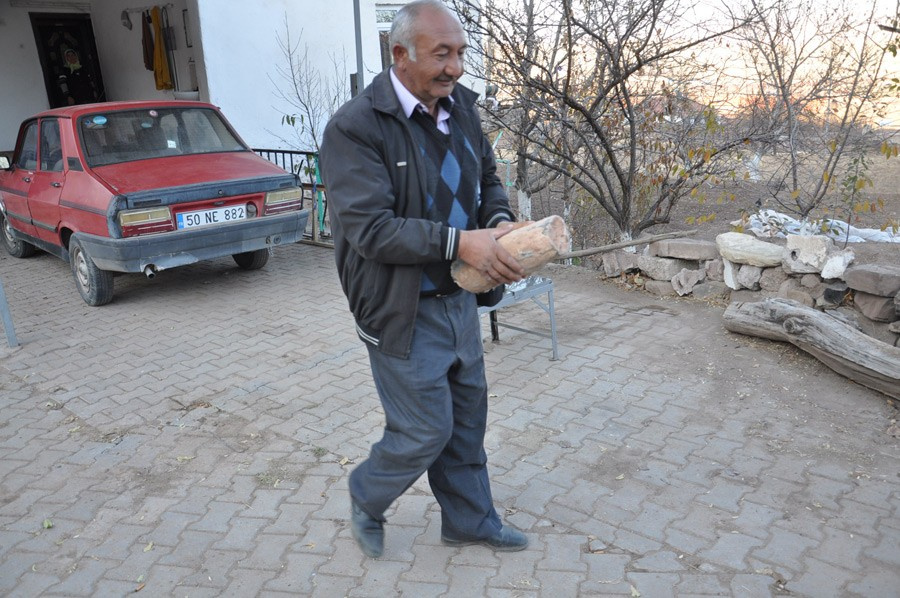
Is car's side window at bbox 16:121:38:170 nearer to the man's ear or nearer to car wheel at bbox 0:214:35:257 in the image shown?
car wheel at bbox 0:214:35:257

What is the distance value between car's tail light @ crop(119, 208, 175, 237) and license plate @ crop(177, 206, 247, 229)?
109 mm

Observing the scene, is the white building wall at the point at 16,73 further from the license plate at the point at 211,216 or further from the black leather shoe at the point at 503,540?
the black leather shoe at the point at 503,540

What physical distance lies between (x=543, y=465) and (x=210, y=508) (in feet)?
5.35

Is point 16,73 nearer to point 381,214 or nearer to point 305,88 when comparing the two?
point 305,88

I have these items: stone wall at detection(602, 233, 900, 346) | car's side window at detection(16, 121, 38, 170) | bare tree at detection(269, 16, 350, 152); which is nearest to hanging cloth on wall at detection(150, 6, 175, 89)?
bare tree at detection(269, 16, 350, 152)

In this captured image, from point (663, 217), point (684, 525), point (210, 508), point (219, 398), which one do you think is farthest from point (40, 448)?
point (663, 217)

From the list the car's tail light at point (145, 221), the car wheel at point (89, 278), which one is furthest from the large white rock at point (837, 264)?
the car wheel at point (89, 278)

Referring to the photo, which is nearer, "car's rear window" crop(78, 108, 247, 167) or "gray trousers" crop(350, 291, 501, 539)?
"gray trousers" crop(350, 291, 501, 539)

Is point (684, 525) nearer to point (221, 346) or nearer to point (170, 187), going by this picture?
point (221, 346)

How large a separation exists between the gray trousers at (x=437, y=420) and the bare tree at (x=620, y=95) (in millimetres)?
4121

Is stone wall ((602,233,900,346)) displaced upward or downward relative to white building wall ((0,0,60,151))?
downward

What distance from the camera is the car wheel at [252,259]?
7504 millimetres

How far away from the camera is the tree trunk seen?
410 cm

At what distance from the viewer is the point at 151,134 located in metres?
6.79
